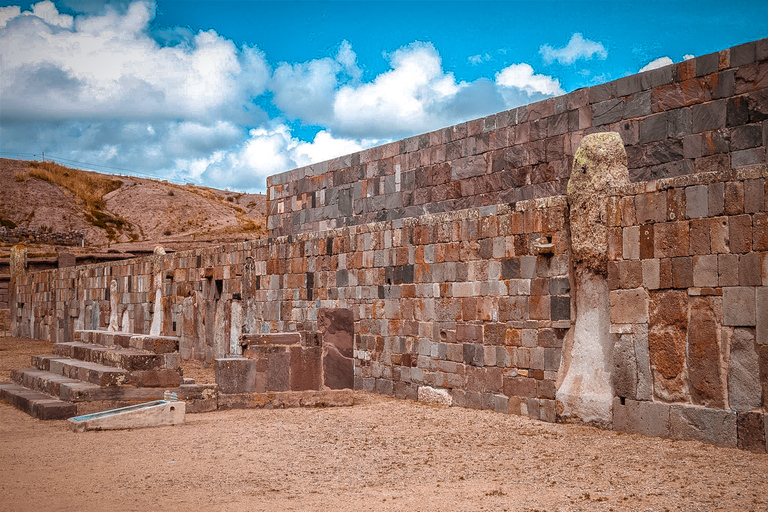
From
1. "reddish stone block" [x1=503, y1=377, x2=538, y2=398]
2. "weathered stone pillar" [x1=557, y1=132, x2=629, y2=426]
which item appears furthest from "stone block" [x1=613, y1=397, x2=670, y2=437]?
"reddish stone block" [x1=503, y1=377, x2=538, y2=398]

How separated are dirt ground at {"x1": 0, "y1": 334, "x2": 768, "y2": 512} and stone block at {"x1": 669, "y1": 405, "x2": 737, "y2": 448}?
0.43 feet

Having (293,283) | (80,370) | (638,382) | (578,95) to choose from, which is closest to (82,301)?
(293,283)

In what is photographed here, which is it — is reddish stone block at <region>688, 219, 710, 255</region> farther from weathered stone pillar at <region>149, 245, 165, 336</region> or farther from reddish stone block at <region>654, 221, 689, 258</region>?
weathered stone pillar at <region>149, 245, 165, 336</region>

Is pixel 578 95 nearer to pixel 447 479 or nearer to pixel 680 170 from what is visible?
pixel 680 170

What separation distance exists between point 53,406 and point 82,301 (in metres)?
14.7

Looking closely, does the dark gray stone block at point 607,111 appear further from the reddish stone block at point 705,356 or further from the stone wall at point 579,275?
the reddish stone block at point 705,356

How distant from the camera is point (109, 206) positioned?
5075cm

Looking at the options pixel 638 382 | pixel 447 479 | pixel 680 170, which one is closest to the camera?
pixel 447 479

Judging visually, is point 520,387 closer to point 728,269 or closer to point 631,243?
point 631,243

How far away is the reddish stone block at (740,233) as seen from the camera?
6.26m

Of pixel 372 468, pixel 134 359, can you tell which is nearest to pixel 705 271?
pixel 372 468

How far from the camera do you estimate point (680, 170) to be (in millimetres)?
8719

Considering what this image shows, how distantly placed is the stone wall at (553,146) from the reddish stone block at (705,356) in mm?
2442

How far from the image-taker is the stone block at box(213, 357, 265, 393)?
31.9 ft
